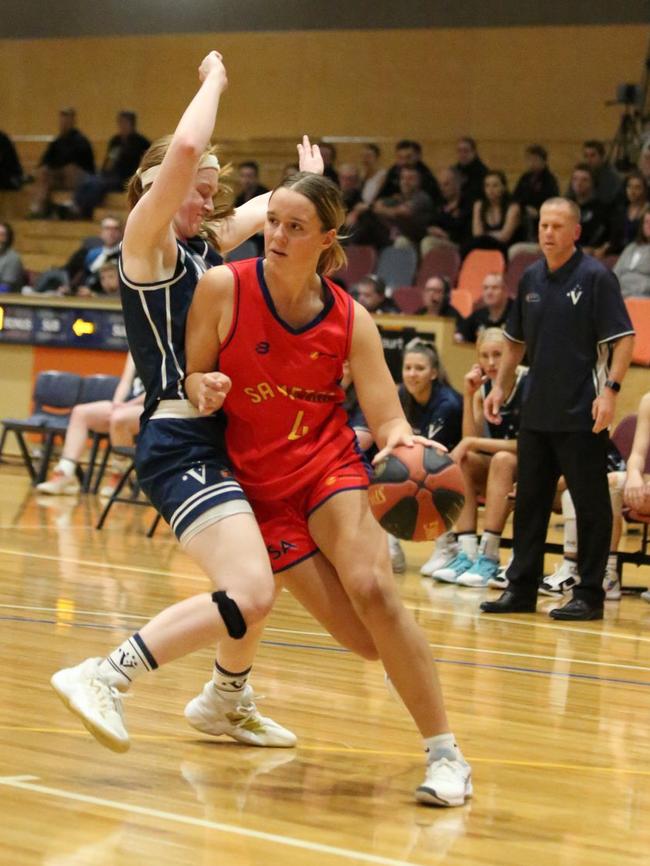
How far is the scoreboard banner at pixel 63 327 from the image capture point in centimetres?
1347

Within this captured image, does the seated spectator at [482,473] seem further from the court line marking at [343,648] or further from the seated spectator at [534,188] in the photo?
the seated spectator at [534,188]

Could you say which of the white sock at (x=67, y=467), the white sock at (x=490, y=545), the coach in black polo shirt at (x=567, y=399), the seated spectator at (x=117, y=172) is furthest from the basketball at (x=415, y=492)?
the seated spectator at (x=117, y=172)

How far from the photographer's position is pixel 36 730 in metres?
4.32

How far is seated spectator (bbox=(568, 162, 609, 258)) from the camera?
1373cm

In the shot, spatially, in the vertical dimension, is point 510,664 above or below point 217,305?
below

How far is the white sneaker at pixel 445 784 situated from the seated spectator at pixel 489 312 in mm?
7381

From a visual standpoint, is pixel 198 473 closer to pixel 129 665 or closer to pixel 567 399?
pixel 129 665

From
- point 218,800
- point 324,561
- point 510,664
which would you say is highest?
point 324,561

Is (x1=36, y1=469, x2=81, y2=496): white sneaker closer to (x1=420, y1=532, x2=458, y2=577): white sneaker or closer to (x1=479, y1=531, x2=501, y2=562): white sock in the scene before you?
(x1=420, y1=532, x2=458, y2=577): white sneaker

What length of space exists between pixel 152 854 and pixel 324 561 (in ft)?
3.44

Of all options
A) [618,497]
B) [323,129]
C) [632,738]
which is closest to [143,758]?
[632,738]

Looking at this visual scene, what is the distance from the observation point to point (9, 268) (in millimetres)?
15836

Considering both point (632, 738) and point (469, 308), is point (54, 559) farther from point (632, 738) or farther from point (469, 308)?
point (469, 308)

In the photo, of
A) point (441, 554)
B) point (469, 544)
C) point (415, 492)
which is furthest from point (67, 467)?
point (415, 492)
